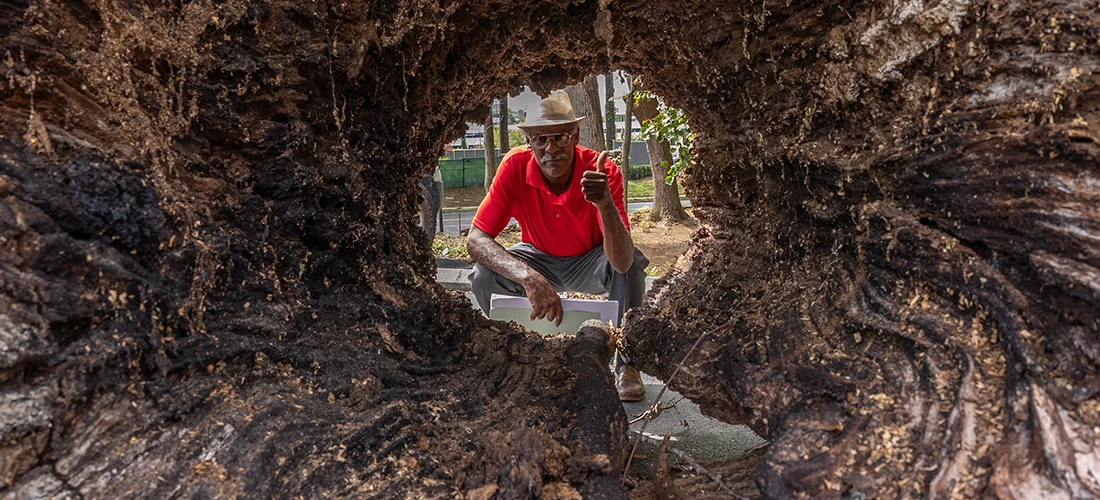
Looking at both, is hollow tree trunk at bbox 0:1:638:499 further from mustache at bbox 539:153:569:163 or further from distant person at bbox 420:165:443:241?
distant person at bbox 420:165:443:241

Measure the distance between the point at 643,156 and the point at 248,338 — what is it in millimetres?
20921

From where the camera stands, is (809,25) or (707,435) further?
(707,435)

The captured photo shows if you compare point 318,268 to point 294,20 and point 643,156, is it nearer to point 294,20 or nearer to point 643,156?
point 294,20

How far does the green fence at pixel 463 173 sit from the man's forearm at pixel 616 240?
12028 millimetres

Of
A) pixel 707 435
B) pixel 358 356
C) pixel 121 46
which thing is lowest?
pixel 707 435

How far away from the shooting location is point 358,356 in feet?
6.40

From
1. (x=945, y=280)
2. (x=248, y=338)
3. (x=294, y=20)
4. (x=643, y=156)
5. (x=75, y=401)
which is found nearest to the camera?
(x=75, y=401)

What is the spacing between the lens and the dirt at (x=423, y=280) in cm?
138

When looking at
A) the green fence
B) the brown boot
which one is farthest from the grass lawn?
the brown boot

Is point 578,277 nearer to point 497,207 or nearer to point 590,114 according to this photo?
point 497,207

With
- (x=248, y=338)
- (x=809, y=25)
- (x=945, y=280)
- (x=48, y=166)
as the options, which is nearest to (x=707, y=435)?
(x=945, y=280)

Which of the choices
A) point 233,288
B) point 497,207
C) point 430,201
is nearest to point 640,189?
point 430,201

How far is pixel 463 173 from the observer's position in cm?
1566

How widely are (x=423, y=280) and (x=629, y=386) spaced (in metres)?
1.50
